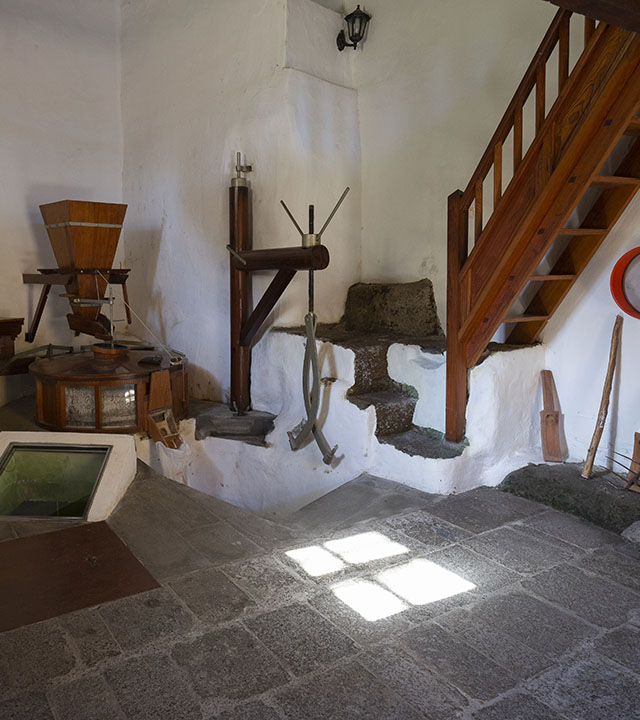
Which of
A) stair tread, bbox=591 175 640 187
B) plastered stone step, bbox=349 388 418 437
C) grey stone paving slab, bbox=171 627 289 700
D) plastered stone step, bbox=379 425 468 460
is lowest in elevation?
grey stone paving slab, bbox=171 627 289 700

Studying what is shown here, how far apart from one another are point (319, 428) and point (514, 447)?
1.46m

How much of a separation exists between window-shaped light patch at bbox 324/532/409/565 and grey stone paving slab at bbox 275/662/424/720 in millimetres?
921

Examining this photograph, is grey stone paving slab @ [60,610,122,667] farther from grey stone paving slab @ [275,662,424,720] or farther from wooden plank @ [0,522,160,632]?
grey stone paving slab @ [275,662,424,720]

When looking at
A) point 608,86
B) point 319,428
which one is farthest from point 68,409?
point 608,86

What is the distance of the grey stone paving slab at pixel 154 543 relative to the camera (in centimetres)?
308

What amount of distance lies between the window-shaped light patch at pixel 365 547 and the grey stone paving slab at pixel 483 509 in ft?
1.65

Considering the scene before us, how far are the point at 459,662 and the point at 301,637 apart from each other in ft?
1.96

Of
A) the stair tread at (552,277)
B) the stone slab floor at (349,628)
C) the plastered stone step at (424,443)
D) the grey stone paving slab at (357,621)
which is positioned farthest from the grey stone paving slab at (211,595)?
the stair tread at (552,277)

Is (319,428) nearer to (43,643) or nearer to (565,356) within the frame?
(565,356)

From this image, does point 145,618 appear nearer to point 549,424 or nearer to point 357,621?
point 357,621

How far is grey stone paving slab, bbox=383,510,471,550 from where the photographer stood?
341cm

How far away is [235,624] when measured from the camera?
2568mm

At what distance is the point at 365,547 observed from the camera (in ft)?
10.9

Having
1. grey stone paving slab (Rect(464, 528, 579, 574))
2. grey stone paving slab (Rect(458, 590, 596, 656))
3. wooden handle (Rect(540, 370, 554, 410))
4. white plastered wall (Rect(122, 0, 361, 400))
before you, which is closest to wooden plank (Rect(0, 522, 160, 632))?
grey stone paving slab (Rect(458, 590, 596, 656))
